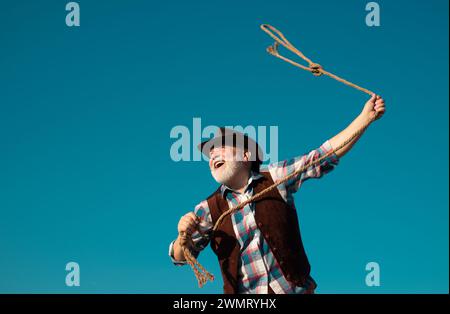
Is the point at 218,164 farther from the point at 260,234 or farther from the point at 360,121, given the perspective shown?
the point at 360,121

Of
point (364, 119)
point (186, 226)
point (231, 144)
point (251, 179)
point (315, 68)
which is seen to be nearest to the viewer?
point (364, 119)

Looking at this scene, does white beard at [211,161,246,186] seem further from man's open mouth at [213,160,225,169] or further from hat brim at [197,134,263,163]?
hat brim at [197,134,263,163]

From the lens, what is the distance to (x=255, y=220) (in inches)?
179

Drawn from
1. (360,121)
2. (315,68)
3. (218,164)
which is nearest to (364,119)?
(360,121)

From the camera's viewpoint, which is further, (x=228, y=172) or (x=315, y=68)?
(x=228, y=172)

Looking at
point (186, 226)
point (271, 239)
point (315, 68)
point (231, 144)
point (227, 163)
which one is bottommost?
point (271, 239)

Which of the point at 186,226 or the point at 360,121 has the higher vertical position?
the point at 360,121

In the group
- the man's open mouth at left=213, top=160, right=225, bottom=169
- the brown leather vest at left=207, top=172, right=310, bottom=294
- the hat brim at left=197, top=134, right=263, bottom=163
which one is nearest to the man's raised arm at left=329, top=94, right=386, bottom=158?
the brown leather vest at left=207, top=172, right=310, bottom=294

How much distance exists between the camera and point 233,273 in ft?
14.9

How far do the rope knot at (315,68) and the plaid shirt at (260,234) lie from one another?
54 cm

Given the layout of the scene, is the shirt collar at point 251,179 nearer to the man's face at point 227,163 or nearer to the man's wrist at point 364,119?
the man's face at point 227,163

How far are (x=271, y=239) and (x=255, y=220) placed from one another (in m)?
0.21
